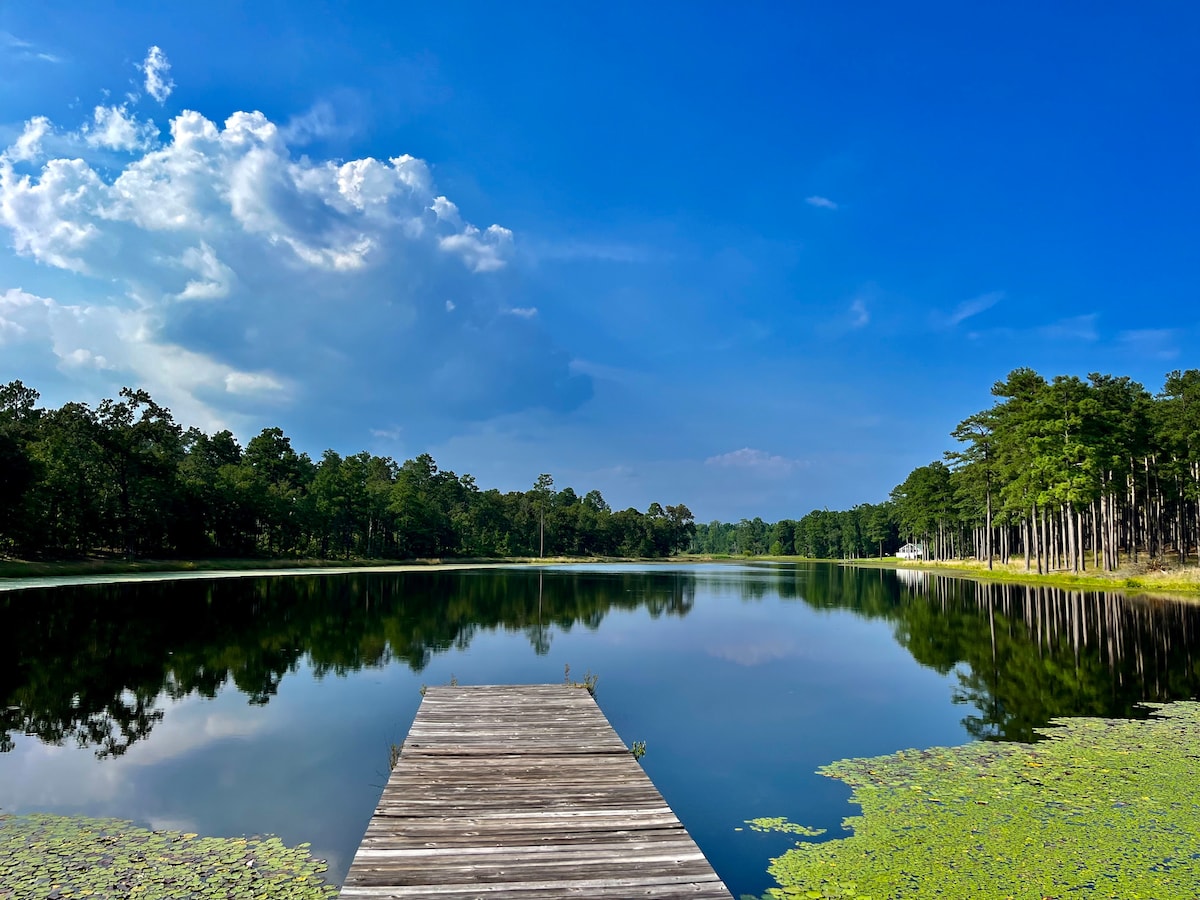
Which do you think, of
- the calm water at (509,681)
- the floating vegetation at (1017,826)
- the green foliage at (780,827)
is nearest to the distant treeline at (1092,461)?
the calm water at (509,681)

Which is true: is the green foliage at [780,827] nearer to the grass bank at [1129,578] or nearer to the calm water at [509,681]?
the calm water at [509,681]

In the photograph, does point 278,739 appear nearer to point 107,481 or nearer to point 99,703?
point 99,703

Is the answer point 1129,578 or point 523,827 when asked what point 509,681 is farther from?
point 1129,578

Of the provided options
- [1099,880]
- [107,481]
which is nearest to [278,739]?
[1099,880]

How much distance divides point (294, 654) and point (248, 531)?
6630 centimetres

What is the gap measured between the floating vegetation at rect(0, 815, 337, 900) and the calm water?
1.31ft

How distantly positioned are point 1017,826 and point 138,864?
9.87 m

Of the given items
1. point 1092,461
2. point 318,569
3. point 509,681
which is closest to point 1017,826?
point 509,681

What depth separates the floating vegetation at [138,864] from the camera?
658 cm

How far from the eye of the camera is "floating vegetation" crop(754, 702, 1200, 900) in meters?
6.63

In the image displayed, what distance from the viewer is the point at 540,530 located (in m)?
134

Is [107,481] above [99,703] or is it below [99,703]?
above

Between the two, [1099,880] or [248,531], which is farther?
[248,531]

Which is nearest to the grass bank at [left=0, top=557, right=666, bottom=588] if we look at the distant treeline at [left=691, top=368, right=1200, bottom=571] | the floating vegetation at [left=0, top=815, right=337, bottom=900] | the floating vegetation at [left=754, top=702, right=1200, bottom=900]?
the floating vegetation at [left=0, top=815, right=337, bottom=900]
